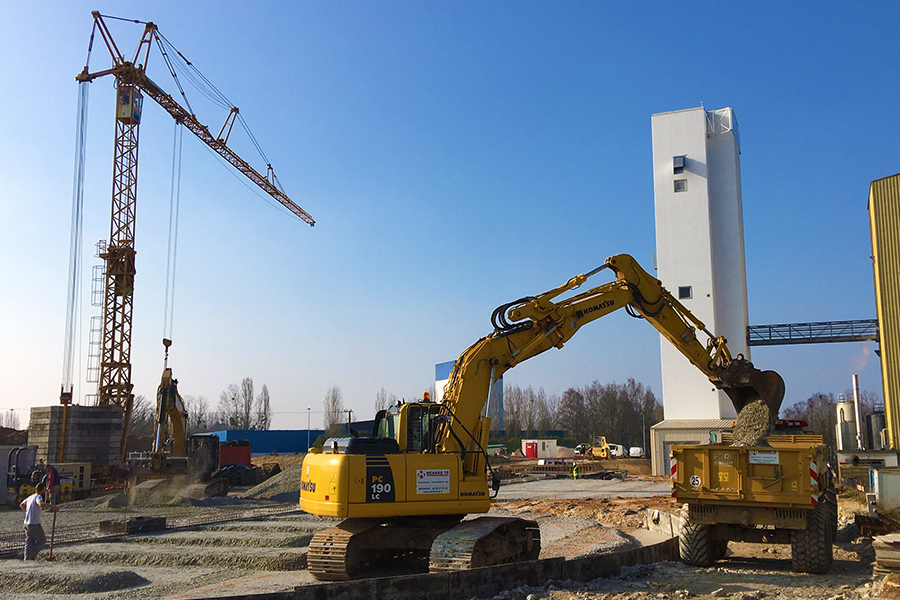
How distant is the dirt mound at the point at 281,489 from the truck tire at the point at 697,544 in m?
21.7

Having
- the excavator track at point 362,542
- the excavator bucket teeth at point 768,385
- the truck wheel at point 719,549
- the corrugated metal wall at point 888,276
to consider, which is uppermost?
the corrugated metal wall at point 888,276

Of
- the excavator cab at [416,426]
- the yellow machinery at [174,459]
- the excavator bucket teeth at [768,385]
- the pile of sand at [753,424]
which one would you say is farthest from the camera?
the yellow machinery at [174,459]

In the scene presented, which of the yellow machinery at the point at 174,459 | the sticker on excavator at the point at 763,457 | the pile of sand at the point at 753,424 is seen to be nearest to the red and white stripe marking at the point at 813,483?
the sticker on excavator at the point at 763,457

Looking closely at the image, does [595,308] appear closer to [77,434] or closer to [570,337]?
[570,337]

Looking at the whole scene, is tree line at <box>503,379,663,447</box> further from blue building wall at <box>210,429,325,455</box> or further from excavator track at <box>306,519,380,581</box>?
excavator track at <box>306,519,380,581</box>

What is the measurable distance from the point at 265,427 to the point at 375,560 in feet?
306

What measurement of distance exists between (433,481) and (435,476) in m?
0.09

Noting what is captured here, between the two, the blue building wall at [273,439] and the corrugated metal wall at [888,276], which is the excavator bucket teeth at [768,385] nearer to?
the corrugated metal wall at [888,276]

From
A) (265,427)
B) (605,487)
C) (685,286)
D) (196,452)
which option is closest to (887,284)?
(685,286)

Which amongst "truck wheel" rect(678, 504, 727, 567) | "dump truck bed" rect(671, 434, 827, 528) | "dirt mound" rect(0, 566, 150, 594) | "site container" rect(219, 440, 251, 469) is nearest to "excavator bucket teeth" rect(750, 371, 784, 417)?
"dump truck bed" rect(671, 434, 827, 528)

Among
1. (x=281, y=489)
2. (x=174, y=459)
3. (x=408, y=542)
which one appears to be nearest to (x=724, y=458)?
(x=408, y=542)

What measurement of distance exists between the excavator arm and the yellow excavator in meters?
0.02

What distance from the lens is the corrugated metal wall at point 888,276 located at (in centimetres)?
Result: 3322

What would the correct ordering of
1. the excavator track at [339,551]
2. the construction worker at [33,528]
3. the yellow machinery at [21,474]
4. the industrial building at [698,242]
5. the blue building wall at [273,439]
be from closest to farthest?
the excavator track at [339,551], the construction worker at [33,528], the yellow machinery at [21,474], the industrial building at [698,242], the blue building wall at [273,439]
